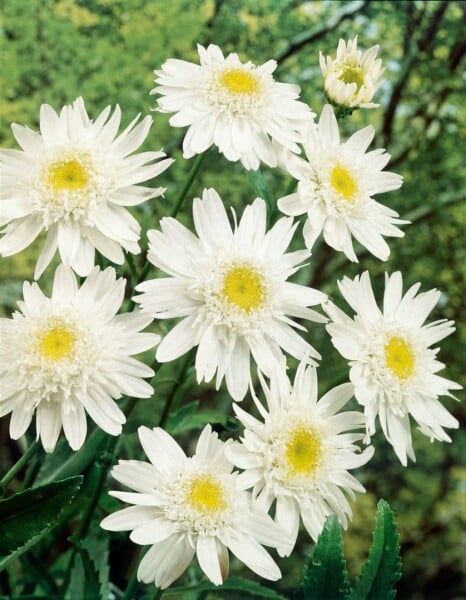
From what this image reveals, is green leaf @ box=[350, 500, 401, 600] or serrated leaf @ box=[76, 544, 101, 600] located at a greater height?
green leaf @ box=[350, 500, 401, 600]

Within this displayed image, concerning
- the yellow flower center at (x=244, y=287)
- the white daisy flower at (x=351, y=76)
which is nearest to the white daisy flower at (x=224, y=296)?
the yellow flower center at (x=244, y=287)

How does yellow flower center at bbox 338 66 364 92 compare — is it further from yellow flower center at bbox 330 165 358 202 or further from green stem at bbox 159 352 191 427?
green stem at bbox 159 352 191 427

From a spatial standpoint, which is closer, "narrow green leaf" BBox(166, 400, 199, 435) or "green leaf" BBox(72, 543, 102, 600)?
"green leaf" BBox(72, 543, 102, 600)

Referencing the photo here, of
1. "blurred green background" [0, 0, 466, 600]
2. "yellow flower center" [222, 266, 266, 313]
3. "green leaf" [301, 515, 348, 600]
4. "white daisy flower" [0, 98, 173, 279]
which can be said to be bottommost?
"green leaf" [301, 515, 348, 600]

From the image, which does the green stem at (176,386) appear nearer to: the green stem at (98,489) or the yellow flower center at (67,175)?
the green stem at (98,489)

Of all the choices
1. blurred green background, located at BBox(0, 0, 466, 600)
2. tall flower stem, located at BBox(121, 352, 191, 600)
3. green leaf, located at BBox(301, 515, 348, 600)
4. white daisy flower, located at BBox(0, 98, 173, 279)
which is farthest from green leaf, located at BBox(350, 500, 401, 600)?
blurred green background, located at BBox(0, 0, 466, 600)

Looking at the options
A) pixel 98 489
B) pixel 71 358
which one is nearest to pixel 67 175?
pixel 71 358
